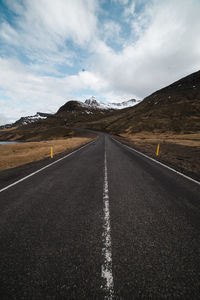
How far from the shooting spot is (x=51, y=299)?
168 cm

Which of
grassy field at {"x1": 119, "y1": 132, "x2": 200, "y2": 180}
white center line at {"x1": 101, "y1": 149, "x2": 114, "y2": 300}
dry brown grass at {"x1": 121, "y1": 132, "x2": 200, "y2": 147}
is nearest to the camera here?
white center line at {"x1": 101, "y1": 149, "x2": 114, "y2": 300}

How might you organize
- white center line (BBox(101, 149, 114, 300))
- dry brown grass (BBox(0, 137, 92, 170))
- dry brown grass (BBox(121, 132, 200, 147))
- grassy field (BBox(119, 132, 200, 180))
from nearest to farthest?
white center line (BBox(101, 149, 114, 300)) → grassy field (BBox(119, 132, 200, 180)) → dry brown grass (BBox(0, 137, 92, 170)) → dry brown grass (BBox(121, 132, 200, 147))

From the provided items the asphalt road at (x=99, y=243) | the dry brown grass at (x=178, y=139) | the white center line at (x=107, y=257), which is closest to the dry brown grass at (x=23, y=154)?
the asphalt road at (x=99, y=243)

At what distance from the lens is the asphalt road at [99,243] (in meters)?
1.81

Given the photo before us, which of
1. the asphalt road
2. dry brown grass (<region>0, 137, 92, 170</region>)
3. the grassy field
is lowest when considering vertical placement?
dry brown grass (<region>0, 137, 92, 170</region>)

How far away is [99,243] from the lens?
257 centimetres

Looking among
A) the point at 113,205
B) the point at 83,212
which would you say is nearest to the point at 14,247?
the point at 83,212

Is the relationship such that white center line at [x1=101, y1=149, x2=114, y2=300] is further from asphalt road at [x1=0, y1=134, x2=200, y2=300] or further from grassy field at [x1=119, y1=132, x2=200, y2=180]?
grassy field at [x1=119, y1=132, x2=200, y2=180]

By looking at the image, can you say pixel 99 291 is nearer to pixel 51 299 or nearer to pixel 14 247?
pixel 51 299

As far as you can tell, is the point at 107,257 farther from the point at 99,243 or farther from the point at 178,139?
the point at 178,139

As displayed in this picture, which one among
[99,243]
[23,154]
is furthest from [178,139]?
[99,243]

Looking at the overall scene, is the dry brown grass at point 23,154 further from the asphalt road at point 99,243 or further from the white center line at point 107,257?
the white center line at point 107,257

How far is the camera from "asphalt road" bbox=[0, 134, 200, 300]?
1806 millimetres

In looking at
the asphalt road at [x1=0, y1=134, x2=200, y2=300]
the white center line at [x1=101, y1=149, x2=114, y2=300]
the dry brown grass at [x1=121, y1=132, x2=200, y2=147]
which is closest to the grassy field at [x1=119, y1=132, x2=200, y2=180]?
the dry brown grass at [x1=121, y1=132, x2=200, y2=147]
